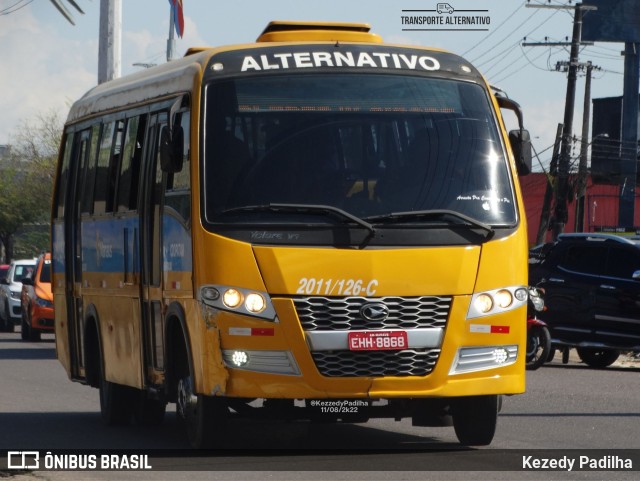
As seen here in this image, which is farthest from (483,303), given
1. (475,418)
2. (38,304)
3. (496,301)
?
(38,304)

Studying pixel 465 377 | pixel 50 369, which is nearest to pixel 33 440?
pixel 465 377

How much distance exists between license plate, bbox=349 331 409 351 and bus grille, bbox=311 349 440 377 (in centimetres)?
5

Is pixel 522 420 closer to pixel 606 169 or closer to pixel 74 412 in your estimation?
pixel 74 412

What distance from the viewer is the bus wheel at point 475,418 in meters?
11.4

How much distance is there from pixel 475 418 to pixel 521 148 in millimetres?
2032

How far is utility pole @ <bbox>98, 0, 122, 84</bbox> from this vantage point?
30.8 meters

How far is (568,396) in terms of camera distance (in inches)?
676

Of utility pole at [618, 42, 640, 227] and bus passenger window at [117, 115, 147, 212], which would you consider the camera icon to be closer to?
bus passenger window at [117, 115, 147, 212]

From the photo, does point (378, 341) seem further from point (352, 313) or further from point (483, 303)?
point (483, 303)

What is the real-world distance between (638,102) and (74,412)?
61579 millimetres

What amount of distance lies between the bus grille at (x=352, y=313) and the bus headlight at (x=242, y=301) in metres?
0.20

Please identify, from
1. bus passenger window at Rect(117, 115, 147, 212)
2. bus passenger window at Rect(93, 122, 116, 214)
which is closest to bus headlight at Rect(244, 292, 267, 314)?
bus passenger window at Rect(117, 115, 147, 212)

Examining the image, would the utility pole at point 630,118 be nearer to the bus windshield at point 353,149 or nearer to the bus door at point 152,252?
the bus door at point 152,252

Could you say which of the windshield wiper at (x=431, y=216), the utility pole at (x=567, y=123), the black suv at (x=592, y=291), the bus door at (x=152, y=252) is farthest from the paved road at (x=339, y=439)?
the utility pole at (x=567, y=123)
